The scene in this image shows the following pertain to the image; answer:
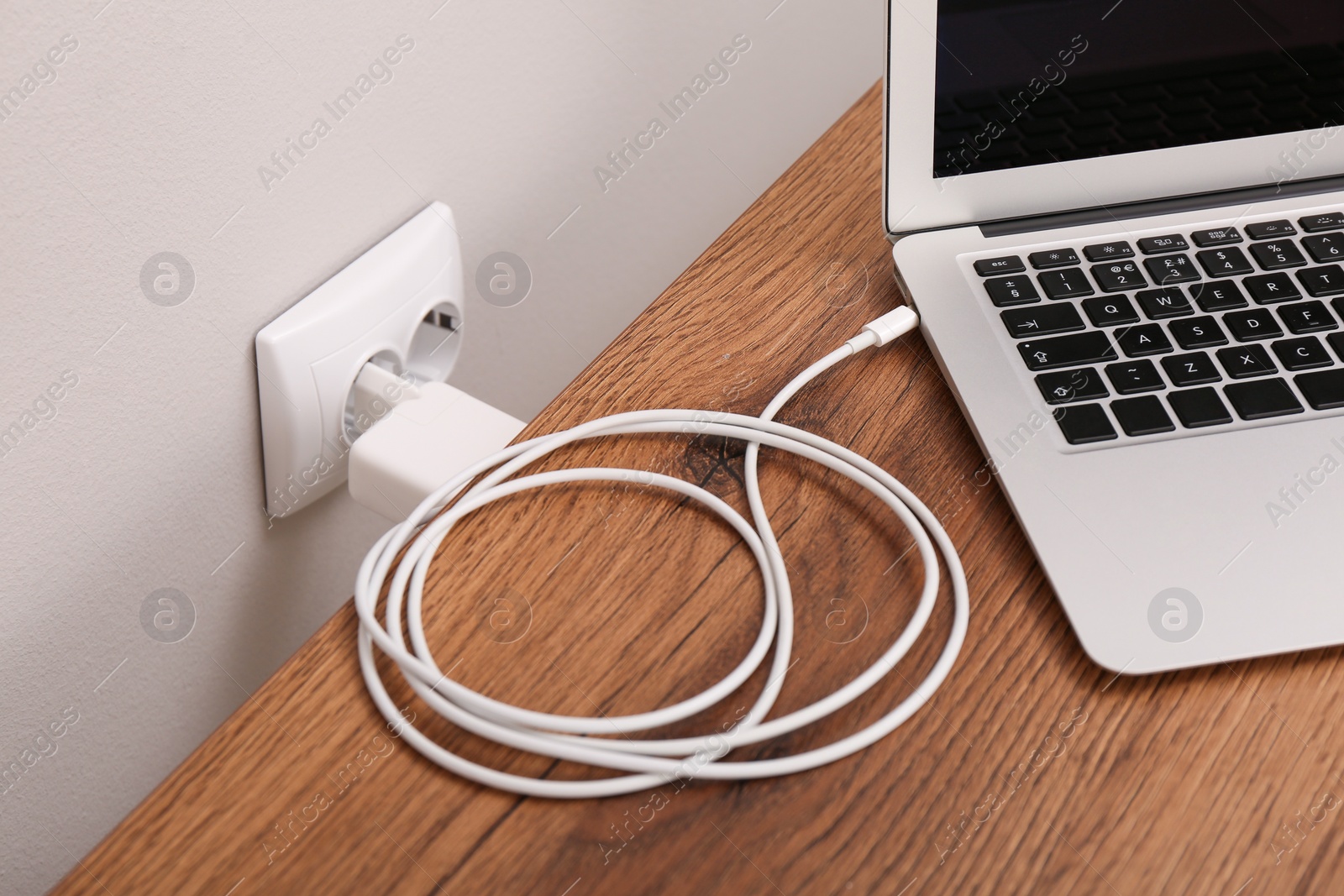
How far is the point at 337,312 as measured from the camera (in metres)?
0.52

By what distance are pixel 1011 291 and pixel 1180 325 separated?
0.07 m

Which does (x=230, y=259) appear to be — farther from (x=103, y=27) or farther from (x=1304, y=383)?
(x=1304, y=383)

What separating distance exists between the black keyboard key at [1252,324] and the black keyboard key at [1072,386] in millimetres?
71

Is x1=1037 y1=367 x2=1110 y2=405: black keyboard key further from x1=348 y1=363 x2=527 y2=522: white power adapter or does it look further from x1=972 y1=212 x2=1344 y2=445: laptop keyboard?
x1=348 y1=363 x2=527 y2=522: white power adapter

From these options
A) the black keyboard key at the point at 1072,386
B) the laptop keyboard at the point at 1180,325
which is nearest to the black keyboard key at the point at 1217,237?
the laptop keyboard at the point at 1180,325

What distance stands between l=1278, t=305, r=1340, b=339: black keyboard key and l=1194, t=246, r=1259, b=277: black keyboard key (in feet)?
0.09

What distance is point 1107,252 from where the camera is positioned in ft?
1.58

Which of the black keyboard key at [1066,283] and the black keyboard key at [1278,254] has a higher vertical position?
the black keyboard key at [1066,283]

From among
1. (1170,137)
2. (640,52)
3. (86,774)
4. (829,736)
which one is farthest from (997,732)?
(640,52)

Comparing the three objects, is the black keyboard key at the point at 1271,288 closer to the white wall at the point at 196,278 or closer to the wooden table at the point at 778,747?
the wooden table at the point at 778,747

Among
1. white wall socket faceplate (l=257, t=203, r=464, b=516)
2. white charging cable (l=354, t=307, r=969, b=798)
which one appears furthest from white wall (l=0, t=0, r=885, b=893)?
white charging cable (l=354, t=307, r=969, b=798)

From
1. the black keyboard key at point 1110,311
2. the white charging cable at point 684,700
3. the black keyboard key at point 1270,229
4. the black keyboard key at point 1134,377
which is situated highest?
the white charging cable at point 684,700

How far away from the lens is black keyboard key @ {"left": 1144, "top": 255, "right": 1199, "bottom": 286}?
0.47m

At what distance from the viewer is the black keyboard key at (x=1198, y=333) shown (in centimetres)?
44
